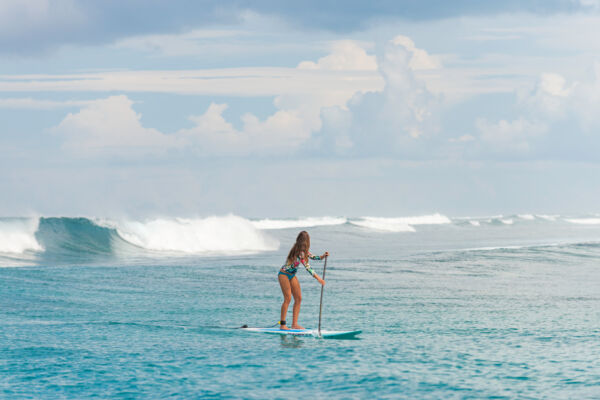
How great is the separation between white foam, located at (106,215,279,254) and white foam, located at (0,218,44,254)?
20.2ft

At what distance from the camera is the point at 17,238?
36.7 m

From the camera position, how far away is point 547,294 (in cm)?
1773

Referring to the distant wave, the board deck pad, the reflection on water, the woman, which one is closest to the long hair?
the woman

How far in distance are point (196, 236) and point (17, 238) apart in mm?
11347

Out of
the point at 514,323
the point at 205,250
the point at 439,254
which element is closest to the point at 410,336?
the point at 514,323

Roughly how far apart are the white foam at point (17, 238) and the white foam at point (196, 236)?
6.16 meters

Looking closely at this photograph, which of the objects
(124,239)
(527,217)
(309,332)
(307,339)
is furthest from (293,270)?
(527,217)

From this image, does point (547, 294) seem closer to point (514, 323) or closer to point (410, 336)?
point (514, 323)

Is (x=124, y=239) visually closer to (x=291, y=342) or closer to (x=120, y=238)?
(x=120, y=238)

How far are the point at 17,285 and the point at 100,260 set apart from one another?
12420 millimetres

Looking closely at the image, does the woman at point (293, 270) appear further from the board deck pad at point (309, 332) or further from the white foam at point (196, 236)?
the white foam at point (196, 236)

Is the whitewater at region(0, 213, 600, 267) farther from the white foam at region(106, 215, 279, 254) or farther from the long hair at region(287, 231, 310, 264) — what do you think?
the long hair at region(287, 231, 310, 264)

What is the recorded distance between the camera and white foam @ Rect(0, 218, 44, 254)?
35156 millimetres

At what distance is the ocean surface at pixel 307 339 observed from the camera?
28.8ft
